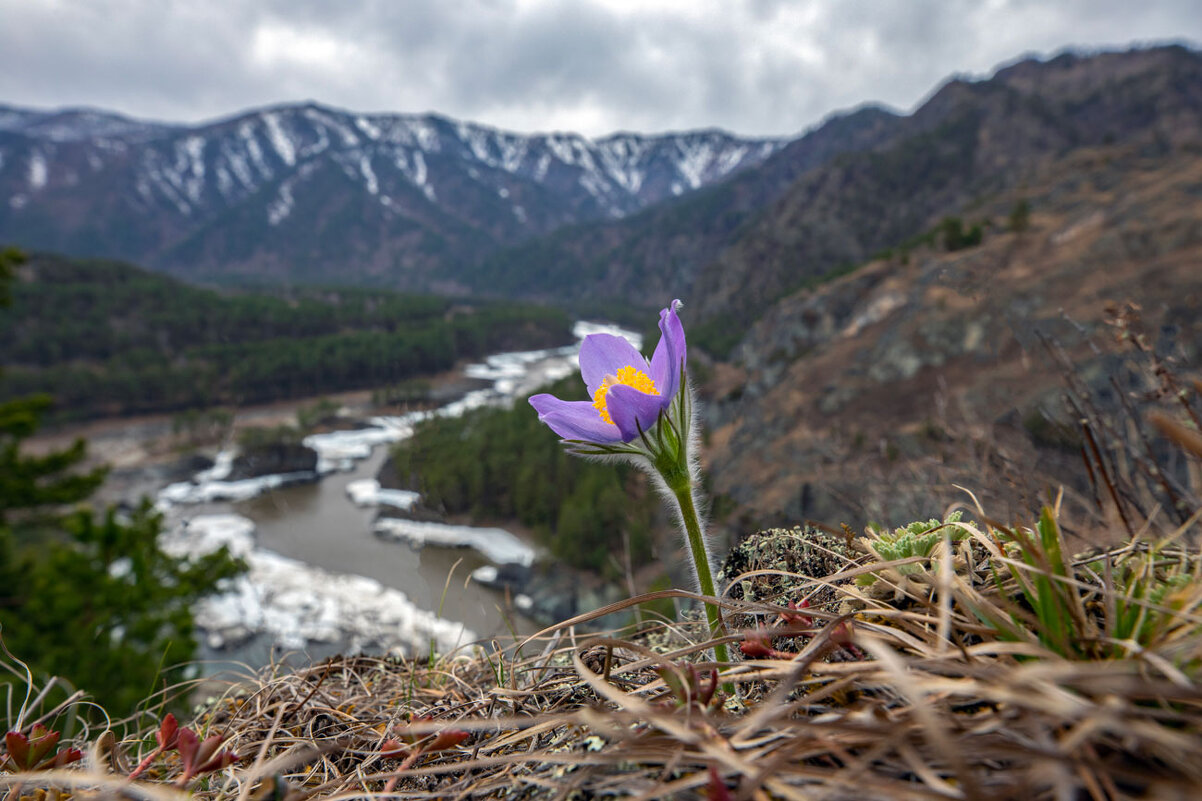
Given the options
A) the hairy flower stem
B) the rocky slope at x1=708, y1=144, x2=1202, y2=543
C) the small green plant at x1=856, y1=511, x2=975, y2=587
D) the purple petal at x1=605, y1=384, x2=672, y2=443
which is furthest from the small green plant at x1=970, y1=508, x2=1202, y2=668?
the rocky slope at x1=708, y1=144, x2=1202, y2=543

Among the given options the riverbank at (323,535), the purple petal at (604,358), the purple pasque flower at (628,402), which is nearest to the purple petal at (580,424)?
the purple pasque flower at (628,402)

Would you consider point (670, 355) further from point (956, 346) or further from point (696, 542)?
point (956, 346)

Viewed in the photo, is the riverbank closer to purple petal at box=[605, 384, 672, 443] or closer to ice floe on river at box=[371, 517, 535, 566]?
ice floe on river at box=[371, 517, 535, 566]

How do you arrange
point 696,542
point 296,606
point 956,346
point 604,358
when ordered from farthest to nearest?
point 296,606
point 956,346
point 604,358
point 696,542

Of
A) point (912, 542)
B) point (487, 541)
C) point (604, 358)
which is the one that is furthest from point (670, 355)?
point (487, 541)

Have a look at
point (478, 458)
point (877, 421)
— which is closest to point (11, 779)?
point (877, 421)

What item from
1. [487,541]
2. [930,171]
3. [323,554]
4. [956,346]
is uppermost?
[930,171]

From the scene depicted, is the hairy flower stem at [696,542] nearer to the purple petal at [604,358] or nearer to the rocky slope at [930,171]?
the purple petal at [604,358]
